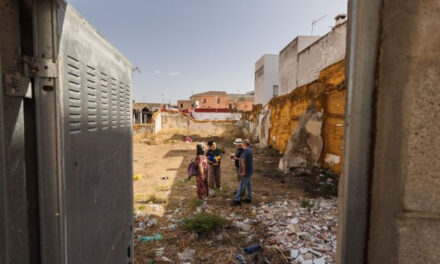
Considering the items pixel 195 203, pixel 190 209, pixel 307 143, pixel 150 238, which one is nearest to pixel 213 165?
pixel 195 203

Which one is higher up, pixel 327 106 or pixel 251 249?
pixel 327 106

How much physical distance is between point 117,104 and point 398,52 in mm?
1794

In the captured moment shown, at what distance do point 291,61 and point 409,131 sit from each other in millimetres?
15456

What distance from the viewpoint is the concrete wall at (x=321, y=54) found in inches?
344

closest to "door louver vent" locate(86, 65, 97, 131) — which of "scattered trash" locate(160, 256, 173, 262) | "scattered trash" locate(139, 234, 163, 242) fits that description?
"scattered trash" locate(160, 256, 173, 262)

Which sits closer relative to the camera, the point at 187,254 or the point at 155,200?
the point at 187,254

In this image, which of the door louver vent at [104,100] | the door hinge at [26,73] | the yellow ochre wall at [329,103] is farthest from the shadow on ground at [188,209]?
the door hinge at [26,73]

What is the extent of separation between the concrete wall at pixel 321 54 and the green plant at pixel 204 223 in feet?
24.3

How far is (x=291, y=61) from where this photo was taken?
15.0 m

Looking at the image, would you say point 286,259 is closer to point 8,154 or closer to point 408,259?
point 408,259

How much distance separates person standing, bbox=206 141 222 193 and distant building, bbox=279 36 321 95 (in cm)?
956

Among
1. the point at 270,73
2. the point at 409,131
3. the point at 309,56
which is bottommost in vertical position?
the point at 409,131

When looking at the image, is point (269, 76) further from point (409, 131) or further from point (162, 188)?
point (409, 131)

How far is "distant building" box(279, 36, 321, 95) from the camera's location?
1448 centimetres
